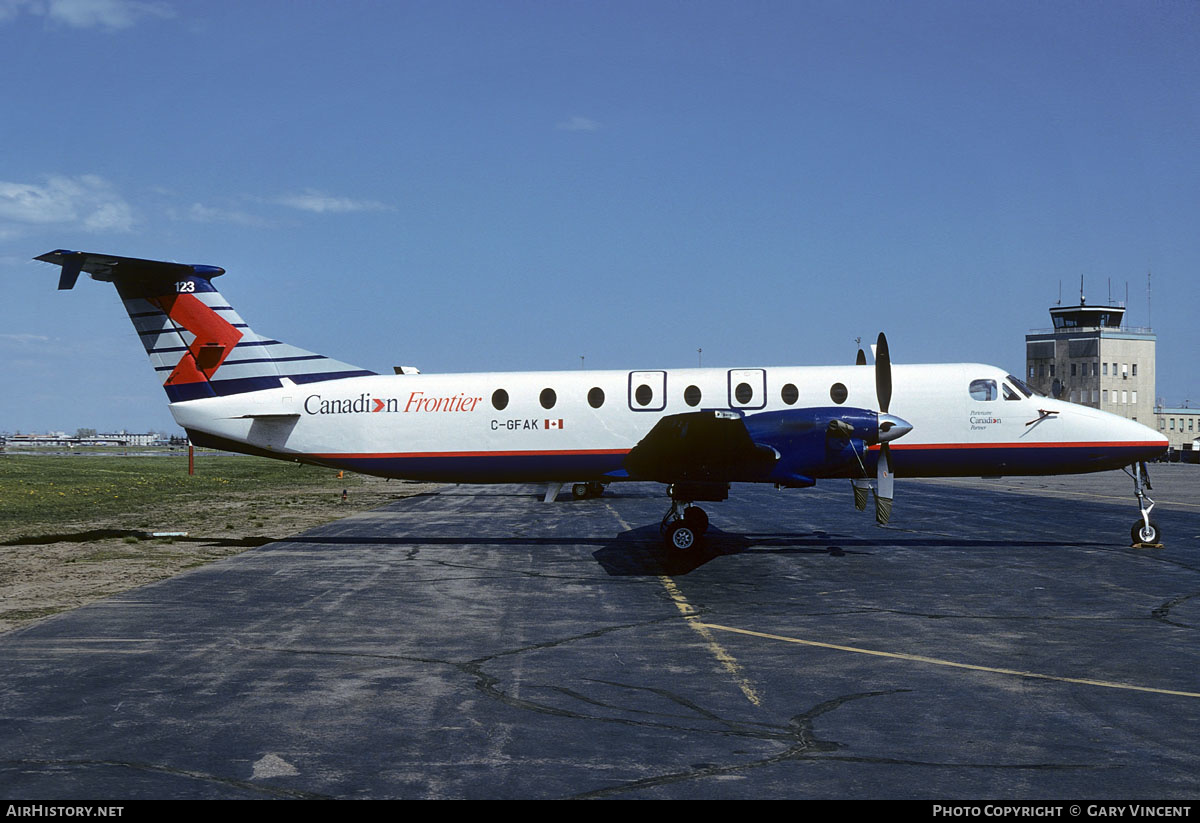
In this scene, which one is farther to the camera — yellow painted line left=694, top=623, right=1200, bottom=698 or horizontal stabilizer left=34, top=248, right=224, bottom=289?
horizontal stabilizer left=34, top=248, right=224, bottom=289

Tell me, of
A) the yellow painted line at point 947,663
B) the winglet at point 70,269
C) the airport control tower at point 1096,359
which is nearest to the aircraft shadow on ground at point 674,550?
the yellow painted line at point 947,663

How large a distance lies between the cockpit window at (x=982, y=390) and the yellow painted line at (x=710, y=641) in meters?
8.47

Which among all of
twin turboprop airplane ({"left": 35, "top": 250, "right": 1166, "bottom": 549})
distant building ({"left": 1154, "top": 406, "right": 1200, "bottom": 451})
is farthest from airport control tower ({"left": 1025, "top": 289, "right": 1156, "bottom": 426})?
twin turboprop airplane ({"left": 35, "top": 250, "right": 1166, "bottom": 549})

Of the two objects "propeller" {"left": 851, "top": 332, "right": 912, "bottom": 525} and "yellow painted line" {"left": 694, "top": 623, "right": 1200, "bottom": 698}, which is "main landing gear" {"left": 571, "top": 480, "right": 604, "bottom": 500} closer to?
"propeller" {"left": 851, "top": 332, "right": 912, "bottom": 525}

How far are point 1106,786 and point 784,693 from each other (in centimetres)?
315

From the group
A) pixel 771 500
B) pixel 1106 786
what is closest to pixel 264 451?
pixel 1106 786

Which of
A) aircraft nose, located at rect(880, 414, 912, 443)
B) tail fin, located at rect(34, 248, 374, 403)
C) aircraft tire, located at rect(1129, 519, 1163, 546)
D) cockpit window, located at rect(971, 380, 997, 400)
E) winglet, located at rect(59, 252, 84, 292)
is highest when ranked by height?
winglet, located at rect(59, 252, 84, 292)

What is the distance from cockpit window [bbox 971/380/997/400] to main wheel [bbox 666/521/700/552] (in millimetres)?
7118

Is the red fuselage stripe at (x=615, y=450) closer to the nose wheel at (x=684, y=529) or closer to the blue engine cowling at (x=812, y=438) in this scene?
the blue engine cowling at (x=812, y=438)

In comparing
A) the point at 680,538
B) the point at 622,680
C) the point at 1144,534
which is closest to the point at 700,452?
the point at 680,538

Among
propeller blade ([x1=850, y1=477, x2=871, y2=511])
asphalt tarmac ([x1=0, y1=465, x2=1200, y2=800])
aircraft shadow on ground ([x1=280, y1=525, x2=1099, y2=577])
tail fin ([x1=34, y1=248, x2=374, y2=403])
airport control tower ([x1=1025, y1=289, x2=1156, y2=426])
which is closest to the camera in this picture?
asphalt tarmac ([x1=0, y1=465, x2=1200, y2=800])

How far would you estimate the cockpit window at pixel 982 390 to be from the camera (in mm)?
21016

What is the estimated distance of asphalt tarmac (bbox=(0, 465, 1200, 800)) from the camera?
6.76m

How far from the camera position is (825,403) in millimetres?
20672
